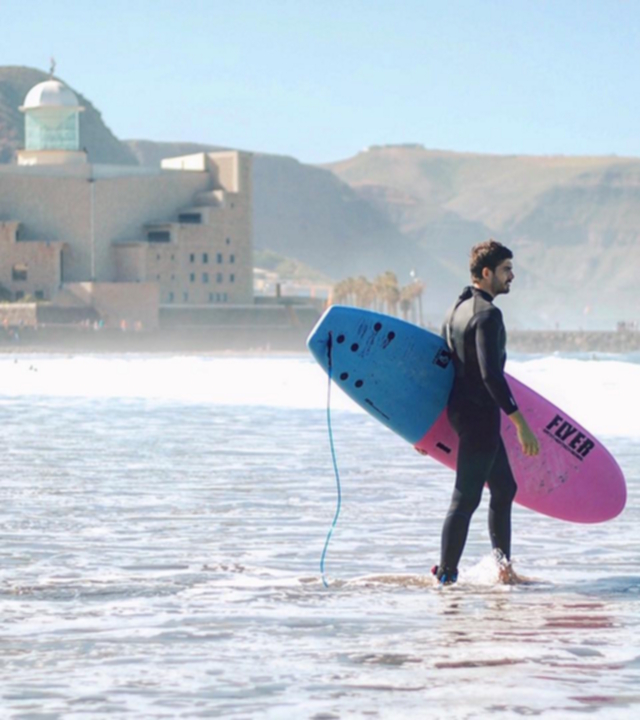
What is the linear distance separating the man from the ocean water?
30 centimetres

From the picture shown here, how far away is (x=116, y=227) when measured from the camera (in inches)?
3499

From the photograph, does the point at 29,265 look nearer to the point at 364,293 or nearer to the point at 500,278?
the point at 364,293

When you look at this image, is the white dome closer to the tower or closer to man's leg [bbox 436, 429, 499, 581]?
the tower

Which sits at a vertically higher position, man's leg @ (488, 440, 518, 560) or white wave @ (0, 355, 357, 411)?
man's leg @ (488, 440, 518, 560)

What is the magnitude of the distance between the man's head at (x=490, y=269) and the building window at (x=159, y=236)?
82.7 m

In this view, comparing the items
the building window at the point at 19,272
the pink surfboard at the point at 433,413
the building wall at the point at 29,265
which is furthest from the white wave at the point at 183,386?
the building window at the point at 19,272

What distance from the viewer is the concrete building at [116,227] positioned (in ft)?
279

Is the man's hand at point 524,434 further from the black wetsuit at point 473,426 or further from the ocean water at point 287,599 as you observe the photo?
the ocean water at point 287,599

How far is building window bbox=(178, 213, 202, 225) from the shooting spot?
90562 mm

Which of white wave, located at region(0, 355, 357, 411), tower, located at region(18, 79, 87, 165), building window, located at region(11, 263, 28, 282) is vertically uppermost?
tower, located at region(18, 79, 87, 165)

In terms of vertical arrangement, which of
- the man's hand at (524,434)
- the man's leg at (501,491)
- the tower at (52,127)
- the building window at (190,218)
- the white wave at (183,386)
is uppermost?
the tower at (52,127)

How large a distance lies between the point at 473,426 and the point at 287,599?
46.2 inches

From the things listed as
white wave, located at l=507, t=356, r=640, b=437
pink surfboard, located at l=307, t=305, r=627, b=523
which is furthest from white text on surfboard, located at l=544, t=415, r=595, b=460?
white wave, located at l=507, t=356, r=640, b=437

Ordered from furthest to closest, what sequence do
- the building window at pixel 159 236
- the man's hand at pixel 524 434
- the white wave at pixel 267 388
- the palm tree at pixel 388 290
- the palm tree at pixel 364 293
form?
the palm tree at pixel 364 293
the palm tree at pixel 388 290
the building window at pixel 159 236
the white wave at pixel 267 388
the man's hand at pixel 524 434
